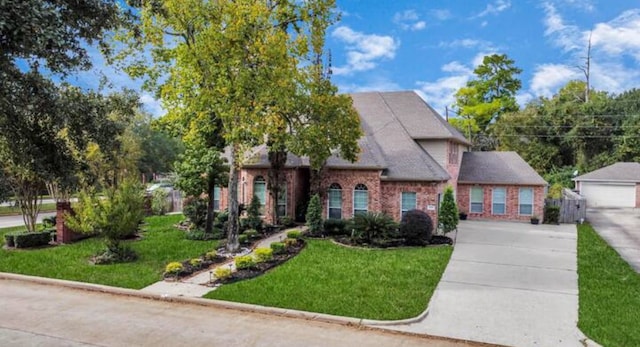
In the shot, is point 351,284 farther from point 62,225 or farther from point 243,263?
point 62,225

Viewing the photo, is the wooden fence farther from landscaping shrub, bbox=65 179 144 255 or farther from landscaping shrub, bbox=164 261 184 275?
landscaping shrub, bbox=65 179 144 255

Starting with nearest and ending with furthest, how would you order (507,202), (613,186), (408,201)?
1. (408,201)
2. (507,202)
3. (613,186)

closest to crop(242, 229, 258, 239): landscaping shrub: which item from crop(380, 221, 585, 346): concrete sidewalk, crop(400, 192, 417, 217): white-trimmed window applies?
crop(400, 192, 417, 217): white-trimmed window

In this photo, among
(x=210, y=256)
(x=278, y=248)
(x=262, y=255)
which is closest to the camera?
(x=262, y=255)

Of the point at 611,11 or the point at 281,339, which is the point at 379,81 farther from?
the point at 281,339

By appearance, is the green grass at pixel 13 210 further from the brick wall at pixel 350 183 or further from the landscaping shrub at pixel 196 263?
the brick wall at pixel 350 183

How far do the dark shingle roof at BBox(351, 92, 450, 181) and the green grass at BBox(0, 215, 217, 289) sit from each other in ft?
30.1

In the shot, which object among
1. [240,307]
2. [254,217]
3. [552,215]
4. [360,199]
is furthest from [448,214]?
[240,307]

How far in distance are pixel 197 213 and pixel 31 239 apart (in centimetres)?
599

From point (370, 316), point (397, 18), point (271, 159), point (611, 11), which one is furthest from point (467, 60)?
point (370, 316)

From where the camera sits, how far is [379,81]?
35344mm

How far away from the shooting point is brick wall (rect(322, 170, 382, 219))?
65.3 feet

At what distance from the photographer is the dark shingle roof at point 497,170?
24.5m

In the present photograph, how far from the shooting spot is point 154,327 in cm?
824
